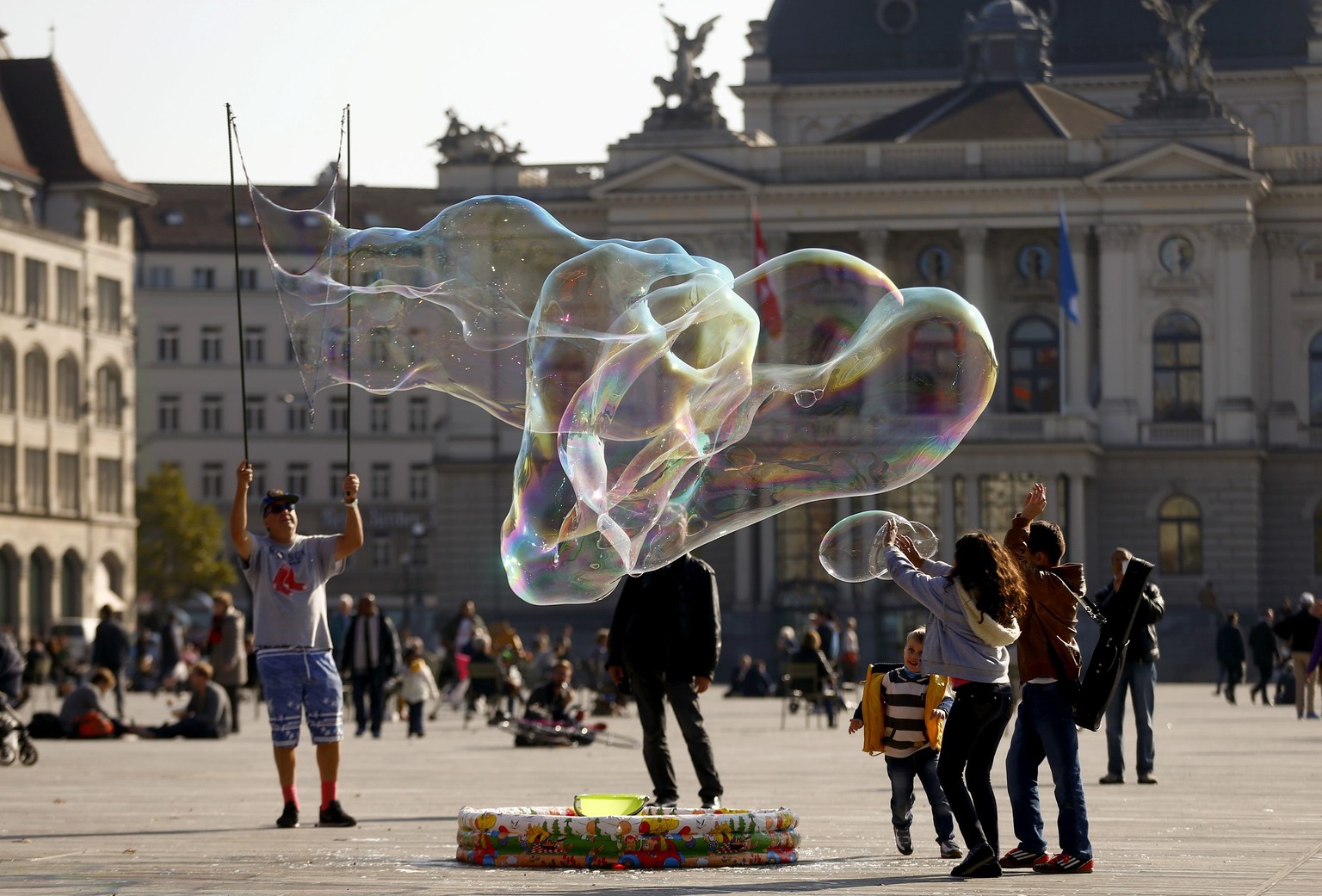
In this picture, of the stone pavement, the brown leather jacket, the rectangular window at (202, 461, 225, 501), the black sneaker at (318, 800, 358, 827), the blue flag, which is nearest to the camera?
the stone pavement

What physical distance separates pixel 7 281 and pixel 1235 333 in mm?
37706

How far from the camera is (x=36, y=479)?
289 feet

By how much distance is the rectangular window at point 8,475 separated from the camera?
85.4m

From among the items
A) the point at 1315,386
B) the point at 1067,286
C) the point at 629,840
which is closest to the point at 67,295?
the point at 1067,286

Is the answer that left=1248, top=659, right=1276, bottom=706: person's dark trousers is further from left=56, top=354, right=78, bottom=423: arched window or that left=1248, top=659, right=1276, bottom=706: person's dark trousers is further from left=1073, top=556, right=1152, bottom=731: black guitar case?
left=56, top=354, right=78, bottom=423: arched window

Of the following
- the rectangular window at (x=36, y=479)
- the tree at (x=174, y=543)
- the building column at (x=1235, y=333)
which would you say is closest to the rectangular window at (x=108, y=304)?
the rectangular window at (x=36, y=479)

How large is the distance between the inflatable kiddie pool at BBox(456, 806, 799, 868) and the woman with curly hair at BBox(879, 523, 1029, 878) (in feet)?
3.45

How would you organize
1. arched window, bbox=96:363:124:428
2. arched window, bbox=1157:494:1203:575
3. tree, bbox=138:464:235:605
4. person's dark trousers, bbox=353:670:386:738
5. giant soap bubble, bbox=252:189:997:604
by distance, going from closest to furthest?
giant soap bubble, bbox=252:189:997:604
person's dark trousers, bbox=353:670:386:738
arched window, bbox=1157:494:1203:575
arched window, bbox=96:363:124:428
tree, bbox=138:464:235:605

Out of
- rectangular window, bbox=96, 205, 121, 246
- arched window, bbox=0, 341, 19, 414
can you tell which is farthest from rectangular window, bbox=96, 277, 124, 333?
arched window, bbox=0, 341, 19, 414

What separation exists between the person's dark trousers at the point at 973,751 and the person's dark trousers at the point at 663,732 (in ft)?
10.3

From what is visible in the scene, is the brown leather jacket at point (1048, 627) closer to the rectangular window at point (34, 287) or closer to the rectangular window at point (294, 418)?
the rectangular window at point (34, 287)

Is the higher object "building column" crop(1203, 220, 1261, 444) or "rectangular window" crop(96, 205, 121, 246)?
"rectangular window" crop(96, 205, 121, 246)

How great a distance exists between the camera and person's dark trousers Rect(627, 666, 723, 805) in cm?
1681

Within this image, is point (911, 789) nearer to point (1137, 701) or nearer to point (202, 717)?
point (1137, 701)
